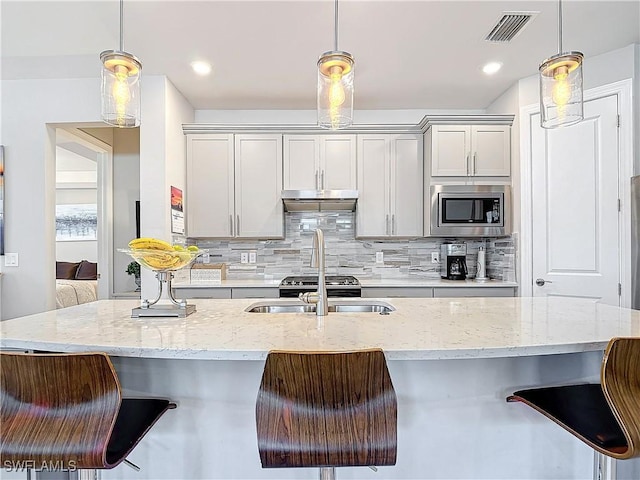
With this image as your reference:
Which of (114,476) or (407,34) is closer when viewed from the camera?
(114,476)

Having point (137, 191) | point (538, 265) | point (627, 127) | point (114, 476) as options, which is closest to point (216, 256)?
point (137, 191)

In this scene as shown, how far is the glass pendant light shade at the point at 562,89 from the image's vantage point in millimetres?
1677

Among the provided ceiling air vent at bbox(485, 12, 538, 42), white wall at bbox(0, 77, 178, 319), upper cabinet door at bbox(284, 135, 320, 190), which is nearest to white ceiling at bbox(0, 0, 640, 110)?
ceiling air vent at bbox(485, 12, 538, 42)

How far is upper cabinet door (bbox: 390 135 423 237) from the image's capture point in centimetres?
369

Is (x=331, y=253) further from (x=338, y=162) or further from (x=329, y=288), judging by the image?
(x=338, y=162)

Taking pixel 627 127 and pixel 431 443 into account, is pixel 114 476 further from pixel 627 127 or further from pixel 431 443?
pixel 627 127

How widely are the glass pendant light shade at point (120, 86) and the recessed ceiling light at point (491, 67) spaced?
2.51 metres

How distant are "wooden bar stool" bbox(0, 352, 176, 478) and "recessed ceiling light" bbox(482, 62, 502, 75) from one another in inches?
125

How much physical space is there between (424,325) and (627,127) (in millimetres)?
2521

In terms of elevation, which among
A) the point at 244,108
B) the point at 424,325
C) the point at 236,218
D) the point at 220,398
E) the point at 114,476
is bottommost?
the point at 114,476

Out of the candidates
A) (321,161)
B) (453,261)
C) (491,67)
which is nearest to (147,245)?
(321,161)

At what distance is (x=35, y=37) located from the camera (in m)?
2.59

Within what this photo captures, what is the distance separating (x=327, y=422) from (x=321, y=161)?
2.92 m

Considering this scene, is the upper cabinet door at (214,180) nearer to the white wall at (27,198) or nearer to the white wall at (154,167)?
Answer: the white wall at (154,167)
